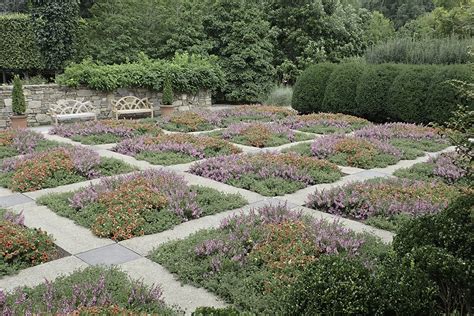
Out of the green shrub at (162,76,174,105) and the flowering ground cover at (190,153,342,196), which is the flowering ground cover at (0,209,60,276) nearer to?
the flowering ground cover at (190,153,342,196)

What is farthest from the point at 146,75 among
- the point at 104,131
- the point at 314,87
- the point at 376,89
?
the point at 376,89

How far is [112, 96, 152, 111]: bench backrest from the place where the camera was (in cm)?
1473

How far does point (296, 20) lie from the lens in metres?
22.0

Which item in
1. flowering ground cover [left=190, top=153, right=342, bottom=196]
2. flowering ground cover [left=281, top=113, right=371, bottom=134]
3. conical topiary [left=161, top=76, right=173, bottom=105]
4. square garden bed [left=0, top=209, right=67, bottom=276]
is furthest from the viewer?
→ conical topiary [left=161, top=76, right=173, bottom=105]

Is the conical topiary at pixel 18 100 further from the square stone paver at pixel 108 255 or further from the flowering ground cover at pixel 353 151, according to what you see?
the square stone paver at pixel 108 255

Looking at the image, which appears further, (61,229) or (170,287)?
(61,229)

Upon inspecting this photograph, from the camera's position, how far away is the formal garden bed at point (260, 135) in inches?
382

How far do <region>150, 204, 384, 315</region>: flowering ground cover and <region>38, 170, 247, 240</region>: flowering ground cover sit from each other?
1.99 ft

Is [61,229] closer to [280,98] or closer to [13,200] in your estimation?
[13,200]

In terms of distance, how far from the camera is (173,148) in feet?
28.8

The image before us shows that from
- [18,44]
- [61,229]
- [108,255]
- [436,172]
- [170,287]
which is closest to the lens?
[170,287]

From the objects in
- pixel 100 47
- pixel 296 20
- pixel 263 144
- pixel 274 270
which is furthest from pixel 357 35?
pixel 274 270

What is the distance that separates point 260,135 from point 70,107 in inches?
257

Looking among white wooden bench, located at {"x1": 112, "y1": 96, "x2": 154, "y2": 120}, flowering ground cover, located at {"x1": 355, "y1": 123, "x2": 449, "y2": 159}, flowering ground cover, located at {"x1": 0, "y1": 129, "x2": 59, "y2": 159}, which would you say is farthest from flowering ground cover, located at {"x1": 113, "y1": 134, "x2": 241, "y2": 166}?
white wooden bench, located at {"x1": 112, "y1": 96, "x2": 154, "y2": 120}
